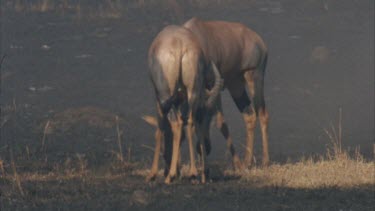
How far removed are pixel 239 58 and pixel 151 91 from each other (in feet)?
27.7

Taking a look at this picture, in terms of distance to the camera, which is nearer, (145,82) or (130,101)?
(130,101)

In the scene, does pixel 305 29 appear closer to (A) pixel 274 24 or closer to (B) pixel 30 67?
(A) pixel 274 24

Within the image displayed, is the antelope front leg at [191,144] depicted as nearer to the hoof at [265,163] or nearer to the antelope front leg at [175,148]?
the antelope front leg at [175,148]

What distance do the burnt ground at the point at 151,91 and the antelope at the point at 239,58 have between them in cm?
90

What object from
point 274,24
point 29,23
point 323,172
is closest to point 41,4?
point 29,23

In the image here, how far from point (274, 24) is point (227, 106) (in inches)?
324

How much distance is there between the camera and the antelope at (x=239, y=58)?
1242 centimetres

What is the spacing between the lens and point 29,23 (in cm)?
2731

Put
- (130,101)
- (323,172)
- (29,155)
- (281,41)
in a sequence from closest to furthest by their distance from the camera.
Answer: (323,172) → (29,155) → (130,101) → (281,41)

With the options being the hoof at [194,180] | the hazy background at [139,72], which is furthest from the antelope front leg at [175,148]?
the hazy background at [139,72]

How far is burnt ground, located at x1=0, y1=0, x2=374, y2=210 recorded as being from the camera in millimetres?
11016

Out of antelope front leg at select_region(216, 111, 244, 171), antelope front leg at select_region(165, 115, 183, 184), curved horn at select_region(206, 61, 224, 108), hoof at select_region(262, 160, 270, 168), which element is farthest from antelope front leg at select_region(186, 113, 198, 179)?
hoof at select_region(262, 160, 270, 168)

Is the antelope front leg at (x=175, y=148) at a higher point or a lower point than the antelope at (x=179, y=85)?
→ lower

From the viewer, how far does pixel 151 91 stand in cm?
2161
